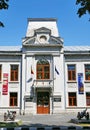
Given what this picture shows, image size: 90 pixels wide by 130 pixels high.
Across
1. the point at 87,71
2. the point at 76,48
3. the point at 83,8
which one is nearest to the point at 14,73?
the point at 76,48

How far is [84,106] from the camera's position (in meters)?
40.0

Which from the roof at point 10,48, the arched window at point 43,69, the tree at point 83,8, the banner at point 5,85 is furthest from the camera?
the roof at point 10,48

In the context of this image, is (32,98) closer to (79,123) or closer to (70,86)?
(70,86)

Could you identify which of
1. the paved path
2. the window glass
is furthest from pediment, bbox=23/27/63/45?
the paved path

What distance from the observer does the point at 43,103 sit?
39875mm

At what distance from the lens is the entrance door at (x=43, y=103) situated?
39656mm

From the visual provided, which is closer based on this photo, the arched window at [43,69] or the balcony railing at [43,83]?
the balcony railing at [43,83]

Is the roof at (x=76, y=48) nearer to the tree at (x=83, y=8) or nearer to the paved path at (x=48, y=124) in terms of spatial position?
the paved path at (x=48, y=124)

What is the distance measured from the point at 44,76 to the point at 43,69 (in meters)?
0.94

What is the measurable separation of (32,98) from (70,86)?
525 cm

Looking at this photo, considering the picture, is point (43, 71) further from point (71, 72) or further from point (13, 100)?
point (13, 100)

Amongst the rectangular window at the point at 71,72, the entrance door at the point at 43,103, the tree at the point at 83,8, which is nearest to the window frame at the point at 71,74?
the rectangular window at the point at 71,72

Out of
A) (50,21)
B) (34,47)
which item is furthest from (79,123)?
(50,21)

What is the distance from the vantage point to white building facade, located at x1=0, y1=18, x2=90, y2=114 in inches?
1561
